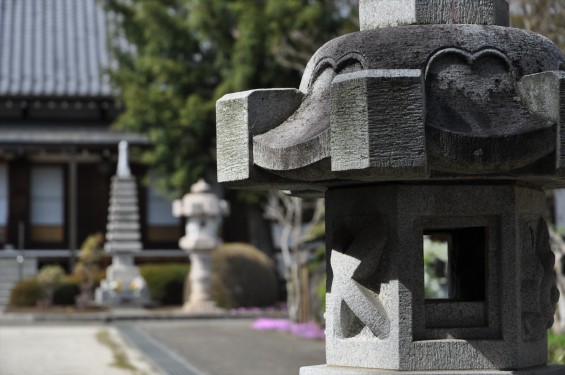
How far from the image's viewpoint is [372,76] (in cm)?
530

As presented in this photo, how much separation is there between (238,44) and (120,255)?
21.9ft

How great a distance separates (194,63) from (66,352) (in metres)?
14.0

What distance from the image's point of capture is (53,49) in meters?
35.9

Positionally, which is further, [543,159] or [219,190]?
[219,190]

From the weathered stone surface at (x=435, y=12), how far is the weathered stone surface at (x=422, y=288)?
910 millimetres

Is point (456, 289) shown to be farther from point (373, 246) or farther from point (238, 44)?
point (238, 44)

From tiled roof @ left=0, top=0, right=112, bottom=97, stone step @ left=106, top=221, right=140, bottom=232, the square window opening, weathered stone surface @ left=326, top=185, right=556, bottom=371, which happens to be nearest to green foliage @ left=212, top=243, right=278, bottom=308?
stone step @ left=106, top=221, right=140, bottom=232

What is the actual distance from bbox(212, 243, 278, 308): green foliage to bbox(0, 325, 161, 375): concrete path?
5.71 meters

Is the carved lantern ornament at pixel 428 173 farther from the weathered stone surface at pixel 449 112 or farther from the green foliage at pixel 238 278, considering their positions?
the green foliage at pixel 238 278

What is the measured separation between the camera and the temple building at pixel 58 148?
33188mm

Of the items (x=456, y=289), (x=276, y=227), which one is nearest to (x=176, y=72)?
(x=276, y=227)

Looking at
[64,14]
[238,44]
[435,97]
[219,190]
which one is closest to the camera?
[435,97]

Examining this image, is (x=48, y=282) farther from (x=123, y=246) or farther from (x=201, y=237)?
(x=201, y=237)

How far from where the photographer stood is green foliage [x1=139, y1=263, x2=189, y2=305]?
1181 inches
